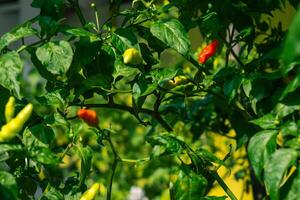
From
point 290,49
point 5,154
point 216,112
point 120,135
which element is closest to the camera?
point 290,49

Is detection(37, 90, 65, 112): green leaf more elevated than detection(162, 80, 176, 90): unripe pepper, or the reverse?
detection(37, 90, 65, 112): green leaf

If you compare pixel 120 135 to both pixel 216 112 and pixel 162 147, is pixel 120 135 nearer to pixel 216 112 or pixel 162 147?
pixel 216 112

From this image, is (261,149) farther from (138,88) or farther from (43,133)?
(43,133)

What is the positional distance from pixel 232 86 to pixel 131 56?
297 mm

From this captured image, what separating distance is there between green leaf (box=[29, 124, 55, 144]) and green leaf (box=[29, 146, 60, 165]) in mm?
64

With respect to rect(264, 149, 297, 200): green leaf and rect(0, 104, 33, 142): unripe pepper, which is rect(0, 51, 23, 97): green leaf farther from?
rect(264, 149, 297, 200): green leaf

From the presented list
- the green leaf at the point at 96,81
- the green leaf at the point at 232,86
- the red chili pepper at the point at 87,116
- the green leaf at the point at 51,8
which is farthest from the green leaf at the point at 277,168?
the green leaf at the point at 51,8

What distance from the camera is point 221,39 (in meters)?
2.13

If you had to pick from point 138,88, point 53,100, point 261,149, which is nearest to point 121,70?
point 138,88

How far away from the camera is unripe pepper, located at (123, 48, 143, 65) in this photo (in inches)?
59.0

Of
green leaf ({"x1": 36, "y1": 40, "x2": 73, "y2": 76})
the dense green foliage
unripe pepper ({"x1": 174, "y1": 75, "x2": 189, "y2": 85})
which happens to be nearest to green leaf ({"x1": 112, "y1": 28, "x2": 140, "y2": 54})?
→ the dense green foliage

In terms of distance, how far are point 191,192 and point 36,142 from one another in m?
0.36

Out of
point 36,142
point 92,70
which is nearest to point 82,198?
point 36,142

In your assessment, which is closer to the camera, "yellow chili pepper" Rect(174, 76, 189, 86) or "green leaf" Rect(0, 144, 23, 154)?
"green leaf" Rect(0, 144, 23, 154)
